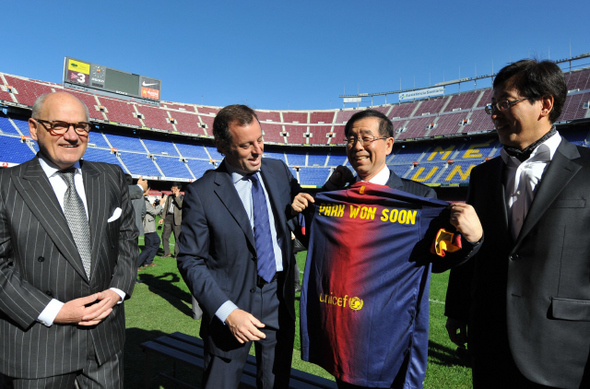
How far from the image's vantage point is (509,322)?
1848 mm

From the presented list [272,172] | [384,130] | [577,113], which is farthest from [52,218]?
[577,113]

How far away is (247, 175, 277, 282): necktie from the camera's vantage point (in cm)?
227

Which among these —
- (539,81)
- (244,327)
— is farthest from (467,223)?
(244,327)

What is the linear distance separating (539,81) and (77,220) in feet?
9.26

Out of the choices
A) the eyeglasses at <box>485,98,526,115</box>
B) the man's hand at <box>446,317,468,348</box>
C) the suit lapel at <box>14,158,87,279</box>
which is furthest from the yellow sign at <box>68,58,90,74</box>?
the man's hand at <box>446,317,468,348</box>

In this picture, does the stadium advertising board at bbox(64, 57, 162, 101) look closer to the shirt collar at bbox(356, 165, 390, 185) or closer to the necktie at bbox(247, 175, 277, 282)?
the necktie at bbox(247, 175, 277, 282)

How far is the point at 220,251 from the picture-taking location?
2.25 meters

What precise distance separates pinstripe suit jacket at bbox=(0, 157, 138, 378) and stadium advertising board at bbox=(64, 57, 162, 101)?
Result: 46.9 m

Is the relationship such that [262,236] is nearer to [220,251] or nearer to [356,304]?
[220,251]

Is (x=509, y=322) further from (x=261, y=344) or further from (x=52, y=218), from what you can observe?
(x=52, y=218)

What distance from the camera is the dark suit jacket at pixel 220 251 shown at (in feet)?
7.16

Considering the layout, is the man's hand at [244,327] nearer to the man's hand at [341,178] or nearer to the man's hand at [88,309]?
the man's hand at [88,309]

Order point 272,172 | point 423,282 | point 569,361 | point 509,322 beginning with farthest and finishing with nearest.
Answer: point 272,172, point 423,282, point 509,322, point 569,361

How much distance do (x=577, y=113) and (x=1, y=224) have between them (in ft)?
131
